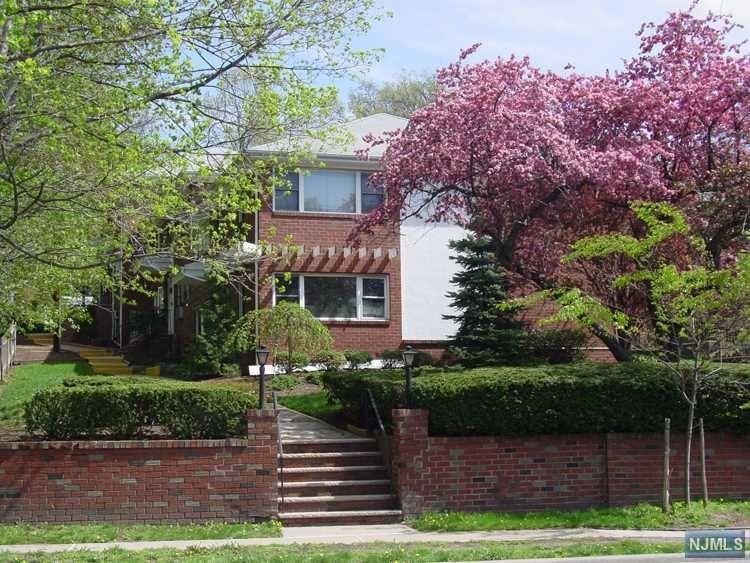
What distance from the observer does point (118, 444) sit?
12.1 m

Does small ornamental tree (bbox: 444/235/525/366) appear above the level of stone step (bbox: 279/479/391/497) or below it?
above

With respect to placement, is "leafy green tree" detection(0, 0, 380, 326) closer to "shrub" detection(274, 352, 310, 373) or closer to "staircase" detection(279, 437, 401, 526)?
"staircase" detection(279, 437, 401, 526)

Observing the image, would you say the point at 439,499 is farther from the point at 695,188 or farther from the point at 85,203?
the point at 695,188

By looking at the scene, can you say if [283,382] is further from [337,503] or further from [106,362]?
[106,362]

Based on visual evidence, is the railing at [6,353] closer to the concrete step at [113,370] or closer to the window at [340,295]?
the concrete step at [113,370]

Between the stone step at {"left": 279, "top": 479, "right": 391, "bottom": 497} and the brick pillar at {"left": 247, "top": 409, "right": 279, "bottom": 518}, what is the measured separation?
494 mm

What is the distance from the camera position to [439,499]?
12.7 m

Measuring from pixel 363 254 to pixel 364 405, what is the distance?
9.83m

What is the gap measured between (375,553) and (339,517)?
265cm

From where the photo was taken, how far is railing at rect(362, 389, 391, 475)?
44.3ft

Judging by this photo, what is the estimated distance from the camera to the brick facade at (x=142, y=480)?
39.0ft

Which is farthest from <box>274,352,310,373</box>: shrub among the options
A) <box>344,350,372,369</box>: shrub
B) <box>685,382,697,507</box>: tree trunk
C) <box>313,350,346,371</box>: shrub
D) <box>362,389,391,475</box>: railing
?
<box>685,382,697,507</box>: tree trunk

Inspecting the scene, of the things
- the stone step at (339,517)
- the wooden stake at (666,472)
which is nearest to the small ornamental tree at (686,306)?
the wooden stake at (666,472)

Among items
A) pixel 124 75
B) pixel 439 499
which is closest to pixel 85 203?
pixel 124 75
